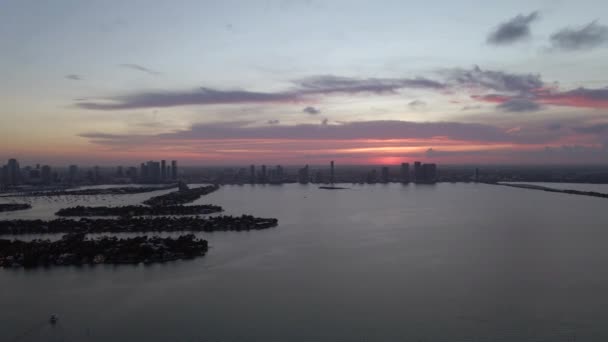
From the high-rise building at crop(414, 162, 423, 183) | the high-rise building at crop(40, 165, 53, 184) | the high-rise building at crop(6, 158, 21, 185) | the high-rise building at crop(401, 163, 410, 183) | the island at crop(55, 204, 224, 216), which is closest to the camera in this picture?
the island at crop(55, 204, 224, 216)

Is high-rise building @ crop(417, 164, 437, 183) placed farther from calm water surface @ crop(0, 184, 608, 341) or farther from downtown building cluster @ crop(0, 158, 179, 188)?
calm water surface @ crop(0, 184, 608, 341)

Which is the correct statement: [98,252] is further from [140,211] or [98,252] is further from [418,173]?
[418,173]

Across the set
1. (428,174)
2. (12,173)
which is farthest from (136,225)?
(428,174)

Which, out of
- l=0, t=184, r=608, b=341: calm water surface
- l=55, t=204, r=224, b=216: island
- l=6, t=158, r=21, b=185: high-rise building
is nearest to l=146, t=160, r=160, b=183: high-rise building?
l=6, t=158, r=21, b=185: high-rise building

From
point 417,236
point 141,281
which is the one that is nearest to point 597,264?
point 417,236

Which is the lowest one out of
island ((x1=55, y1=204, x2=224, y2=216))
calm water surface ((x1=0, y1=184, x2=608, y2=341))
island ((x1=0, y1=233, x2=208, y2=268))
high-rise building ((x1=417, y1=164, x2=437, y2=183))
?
calm water surface ((x1=0, y1=184, x2=608, y2=341))

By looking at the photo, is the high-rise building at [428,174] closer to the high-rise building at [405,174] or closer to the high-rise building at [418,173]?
the high-rise building at [418,173]

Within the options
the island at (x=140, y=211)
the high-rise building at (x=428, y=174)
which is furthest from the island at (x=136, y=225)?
the high-rise building at (x=428, y=174)
